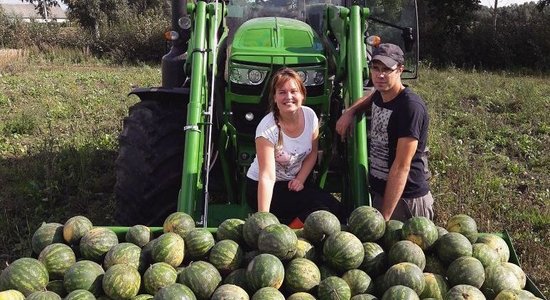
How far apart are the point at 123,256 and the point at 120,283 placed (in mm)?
222

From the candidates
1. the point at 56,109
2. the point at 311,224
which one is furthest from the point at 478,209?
the point at 56,109

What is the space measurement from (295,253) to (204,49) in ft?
6.38

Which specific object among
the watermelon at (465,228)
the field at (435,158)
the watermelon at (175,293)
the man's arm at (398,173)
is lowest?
the field at (435,158)

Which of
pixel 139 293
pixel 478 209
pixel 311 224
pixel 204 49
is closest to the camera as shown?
pixel 139 293

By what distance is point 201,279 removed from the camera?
2637 millimetres

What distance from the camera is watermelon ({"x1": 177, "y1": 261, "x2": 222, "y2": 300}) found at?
2629mm

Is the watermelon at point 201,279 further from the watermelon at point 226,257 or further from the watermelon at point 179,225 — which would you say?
the watermelon at point 179,225

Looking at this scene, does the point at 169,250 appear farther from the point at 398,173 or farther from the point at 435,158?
the point at 435,158

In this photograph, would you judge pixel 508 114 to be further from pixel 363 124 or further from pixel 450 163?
pixel 363 124

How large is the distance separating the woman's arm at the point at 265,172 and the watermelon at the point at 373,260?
2.70 ft

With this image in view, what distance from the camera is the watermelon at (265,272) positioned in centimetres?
260

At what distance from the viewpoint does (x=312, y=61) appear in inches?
170

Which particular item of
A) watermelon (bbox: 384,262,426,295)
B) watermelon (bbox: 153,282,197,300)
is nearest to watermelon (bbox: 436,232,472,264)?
watermelon (bbox: 384,262,426,295)

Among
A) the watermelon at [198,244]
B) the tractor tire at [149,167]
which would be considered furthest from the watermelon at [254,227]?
the tractor tire at [149,167]
